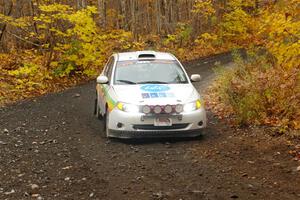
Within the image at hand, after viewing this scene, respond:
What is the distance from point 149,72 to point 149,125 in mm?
1793

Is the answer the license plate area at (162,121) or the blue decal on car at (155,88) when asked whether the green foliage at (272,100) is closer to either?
the blue decal on car at (155,88)

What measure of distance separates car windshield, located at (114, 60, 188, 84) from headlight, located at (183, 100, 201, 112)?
41.3 inches

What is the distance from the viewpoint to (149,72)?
10094mm

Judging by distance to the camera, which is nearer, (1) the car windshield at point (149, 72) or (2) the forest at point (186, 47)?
(2) the forest at point (186, 47)

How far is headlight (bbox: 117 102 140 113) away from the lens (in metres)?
8.70

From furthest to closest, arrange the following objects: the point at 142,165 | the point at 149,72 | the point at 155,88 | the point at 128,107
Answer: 1. the point at 149,72
2. the point at 155,88
3. the point at 128,107
4. the point at 142,165

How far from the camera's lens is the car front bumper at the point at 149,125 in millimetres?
8664

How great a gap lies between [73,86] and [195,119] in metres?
10.7

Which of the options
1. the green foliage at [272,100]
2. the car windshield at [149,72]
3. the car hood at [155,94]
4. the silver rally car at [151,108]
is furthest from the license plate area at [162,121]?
the green foliage at [272,100]

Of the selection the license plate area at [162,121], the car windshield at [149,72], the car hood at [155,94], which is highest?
the car windshield at [149,72]

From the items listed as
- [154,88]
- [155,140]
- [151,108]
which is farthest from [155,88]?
[155,140]

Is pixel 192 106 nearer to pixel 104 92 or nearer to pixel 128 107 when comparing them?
pixel 128 107

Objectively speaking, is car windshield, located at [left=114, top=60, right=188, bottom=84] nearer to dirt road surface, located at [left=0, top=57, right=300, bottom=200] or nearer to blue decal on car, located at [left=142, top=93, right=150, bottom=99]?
blue decal on car, located at [left=142, top=93, right=150, bottom=99]

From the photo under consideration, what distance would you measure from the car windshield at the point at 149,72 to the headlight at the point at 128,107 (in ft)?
3.53
